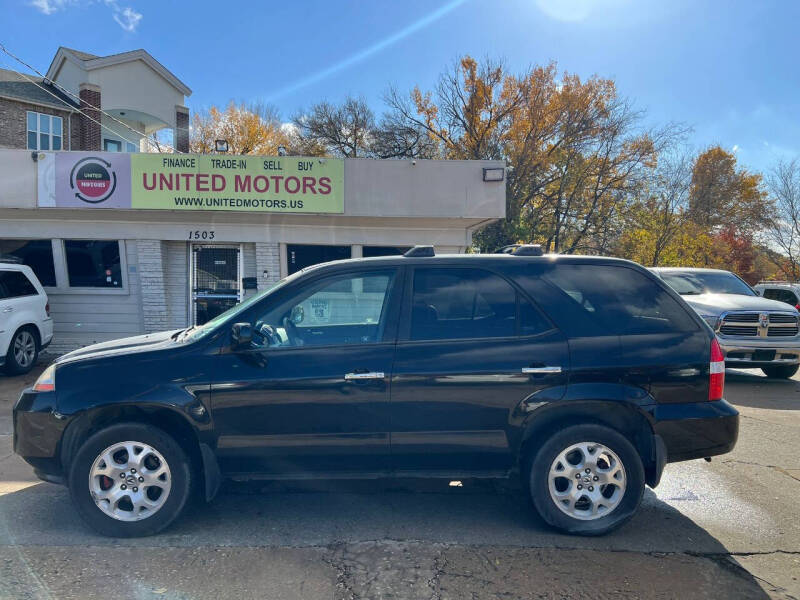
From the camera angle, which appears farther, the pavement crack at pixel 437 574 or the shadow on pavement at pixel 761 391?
the shadow on pavement at pixel 761 391

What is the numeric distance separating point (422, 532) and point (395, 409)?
2.85 ft

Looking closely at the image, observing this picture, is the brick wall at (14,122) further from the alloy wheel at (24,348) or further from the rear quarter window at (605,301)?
the rear quarter window at (605,301)

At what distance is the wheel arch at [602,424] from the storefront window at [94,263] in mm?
10052

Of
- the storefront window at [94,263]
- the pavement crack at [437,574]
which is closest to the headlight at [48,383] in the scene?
the pavement crack at [437,574]

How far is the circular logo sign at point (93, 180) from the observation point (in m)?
10.5

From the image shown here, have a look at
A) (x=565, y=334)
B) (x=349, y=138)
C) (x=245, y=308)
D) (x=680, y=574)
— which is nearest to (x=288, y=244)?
(x=245, y=308)

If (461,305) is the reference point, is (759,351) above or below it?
below

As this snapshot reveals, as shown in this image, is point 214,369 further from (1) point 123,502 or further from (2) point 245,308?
(1) point 123,502

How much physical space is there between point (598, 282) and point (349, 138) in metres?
29.2

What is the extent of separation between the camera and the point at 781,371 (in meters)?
9.69

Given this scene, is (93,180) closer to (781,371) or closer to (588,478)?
(588,478)

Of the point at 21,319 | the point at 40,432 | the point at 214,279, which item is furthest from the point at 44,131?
the point at 40,432

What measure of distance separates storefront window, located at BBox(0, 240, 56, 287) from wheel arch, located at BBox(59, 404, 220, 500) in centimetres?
907

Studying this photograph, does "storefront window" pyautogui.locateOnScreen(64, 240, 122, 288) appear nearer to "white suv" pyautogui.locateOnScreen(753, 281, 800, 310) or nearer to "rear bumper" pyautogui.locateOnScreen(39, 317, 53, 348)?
"rear bumper" pyautogui.locateOnScreen(39, 317, 53, 348)
